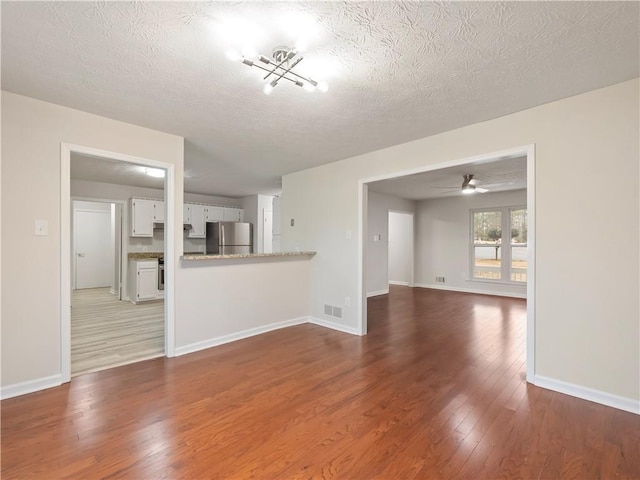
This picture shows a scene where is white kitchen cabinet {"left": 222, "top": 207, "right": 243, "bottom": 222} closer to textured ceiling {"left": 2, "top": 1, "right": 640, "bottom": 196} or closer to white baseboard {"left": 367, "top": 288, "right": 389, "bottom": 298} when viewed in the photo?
white baseboard {"left": 367, "top": 288, "right": 389, "bottom": 298}

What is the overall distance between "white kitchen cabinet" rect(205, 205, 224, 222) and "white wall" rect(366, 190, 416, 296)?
142 inches

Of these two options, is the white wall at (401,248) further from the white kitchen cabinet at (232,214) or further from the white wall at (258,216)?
the white kitchen cabinet at (232,214)

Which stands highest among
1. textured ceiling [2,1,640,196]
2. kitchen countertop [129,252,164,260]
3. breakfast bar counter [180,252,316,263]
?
textured ceiling [2,1,640,196]

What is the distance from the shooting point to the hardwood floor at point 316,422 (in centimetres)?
167

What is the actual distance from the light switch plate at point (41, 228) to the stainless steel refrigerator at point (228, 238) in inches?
176

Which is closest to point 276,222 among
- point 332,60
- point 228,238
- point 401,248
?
point 228,238

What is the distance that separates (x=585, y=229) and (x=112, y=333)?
5.24 metres

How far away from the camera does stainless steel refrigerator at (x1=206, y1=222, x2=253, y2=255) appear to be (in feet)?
23.2

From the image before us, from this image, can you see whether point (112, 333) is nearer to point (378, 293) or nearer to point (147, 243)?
point (147, 243)

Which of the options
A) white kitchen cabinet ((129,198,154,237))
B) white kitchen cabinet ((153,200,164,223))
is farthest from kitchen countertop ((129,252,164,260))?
white kitchen cabinet ((153,200,164,223))

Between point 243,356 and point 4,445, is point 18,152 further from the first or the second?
point 243,356

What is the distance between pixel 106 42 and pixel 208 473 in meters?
2.48

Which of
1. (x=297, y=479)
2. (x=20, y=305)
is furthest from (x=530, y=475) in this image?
(x=20, y=305)

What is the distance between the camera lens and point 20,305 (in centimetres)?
244
